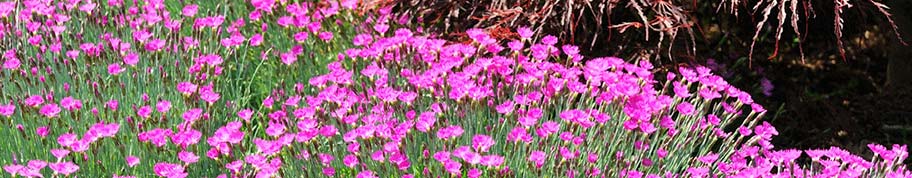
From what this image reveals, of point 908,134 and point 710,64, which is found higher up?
point 710,64

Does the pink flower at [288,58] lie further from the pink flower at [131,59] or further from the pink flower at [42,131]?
the pink flower at [42,131]

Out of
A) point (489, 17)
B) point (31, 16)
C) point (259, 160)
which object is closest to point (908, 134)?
point (489, 17)

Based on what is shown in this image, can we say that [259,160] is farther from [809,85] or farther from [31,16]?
[809,85]

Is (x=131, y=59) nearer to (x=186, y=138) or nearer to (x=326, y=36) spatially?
(x=186, y=138)

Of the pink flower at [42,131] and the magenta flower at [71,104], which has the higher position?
the magenta flower at [71,104]

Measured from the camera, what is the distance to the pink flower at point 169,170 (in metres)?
2.76

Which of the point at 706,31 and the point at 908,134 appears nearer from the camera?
the point at 908,134

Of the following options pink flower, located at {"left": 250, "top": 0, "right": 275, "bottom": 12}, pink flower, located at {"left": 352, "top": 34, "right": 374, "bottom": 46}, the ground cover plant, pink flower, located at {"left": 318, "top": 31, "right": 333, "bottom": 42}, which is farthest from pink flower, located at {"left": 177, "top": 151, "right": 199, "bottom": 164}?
pink flower, located at {"left": 250, "top": 0, "right": 275, "bottom": 12}

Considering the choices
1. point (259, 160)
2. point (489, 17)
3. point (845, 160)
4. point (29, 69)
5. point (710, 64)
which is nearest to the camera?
point (259, 160)

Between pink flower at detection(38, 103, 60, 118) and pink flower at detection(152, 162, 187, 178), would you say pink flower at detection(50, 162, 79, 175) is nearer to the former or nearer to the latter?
pink flower at detection(152, 162, 187, 178)

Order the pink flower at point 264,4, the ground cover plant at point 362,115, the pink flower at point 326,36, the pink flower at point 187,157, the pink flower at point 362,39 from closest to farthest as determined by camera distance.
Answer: the pink flower at point 187,157 → the ground cover plant at point 362,115 → the pink flower at point 362,39 → the pink flower at point 326,36 → the pink flower at point 264,4

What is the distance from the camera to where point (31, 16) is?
4133 mm

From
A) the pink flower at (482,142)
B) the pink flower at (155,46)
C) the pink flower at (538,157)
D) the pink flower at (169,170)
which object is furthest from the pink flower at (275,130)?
the pink flower at (155,46)

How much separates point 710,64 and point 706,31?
118 centimetres
